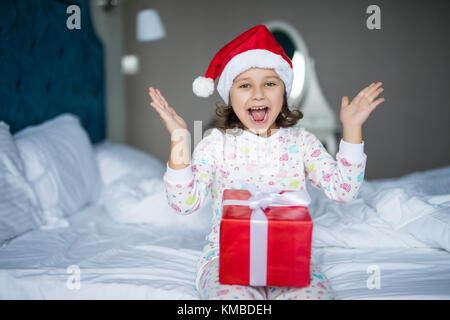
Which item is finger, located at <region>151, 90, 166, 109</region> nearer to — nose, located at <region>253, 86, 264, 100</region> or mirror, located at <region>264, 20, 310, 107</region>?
nose, located at <region>253, 86, 264, 100</region>

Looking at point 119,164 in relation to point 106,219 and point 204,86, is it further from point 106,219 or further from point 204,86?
point 204,86

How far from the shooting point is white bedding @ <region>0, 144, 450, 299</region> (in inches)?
35.6

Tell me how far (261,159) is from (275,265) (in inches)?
16.5

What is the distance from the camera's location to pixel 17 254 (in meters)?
1.07

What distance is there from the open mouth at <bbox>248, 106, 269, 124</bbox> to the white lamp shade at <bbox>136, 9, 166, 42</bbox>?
211 cm

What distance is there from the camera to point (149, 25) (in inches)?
113

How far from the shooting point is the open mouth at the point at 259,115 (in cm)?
108

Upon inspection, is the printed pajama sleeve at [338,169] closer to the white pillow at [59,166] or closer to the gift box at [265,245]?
the gift box at [265,245]

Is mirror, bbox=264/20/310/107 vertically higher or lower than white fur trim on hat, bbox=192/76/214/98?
higher

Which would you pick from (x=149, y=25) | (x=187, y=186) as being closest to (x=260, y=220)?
(x=187, y=186)

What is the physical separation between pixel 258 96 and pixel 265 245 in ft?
1.60

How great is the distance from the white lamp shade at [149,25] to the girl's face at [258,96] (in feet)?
6.68

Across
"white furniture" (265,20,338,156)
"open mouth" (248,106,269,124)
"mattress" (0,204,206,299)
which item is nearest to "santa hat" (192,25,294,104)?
"open mouth" (248,106,269,124)
